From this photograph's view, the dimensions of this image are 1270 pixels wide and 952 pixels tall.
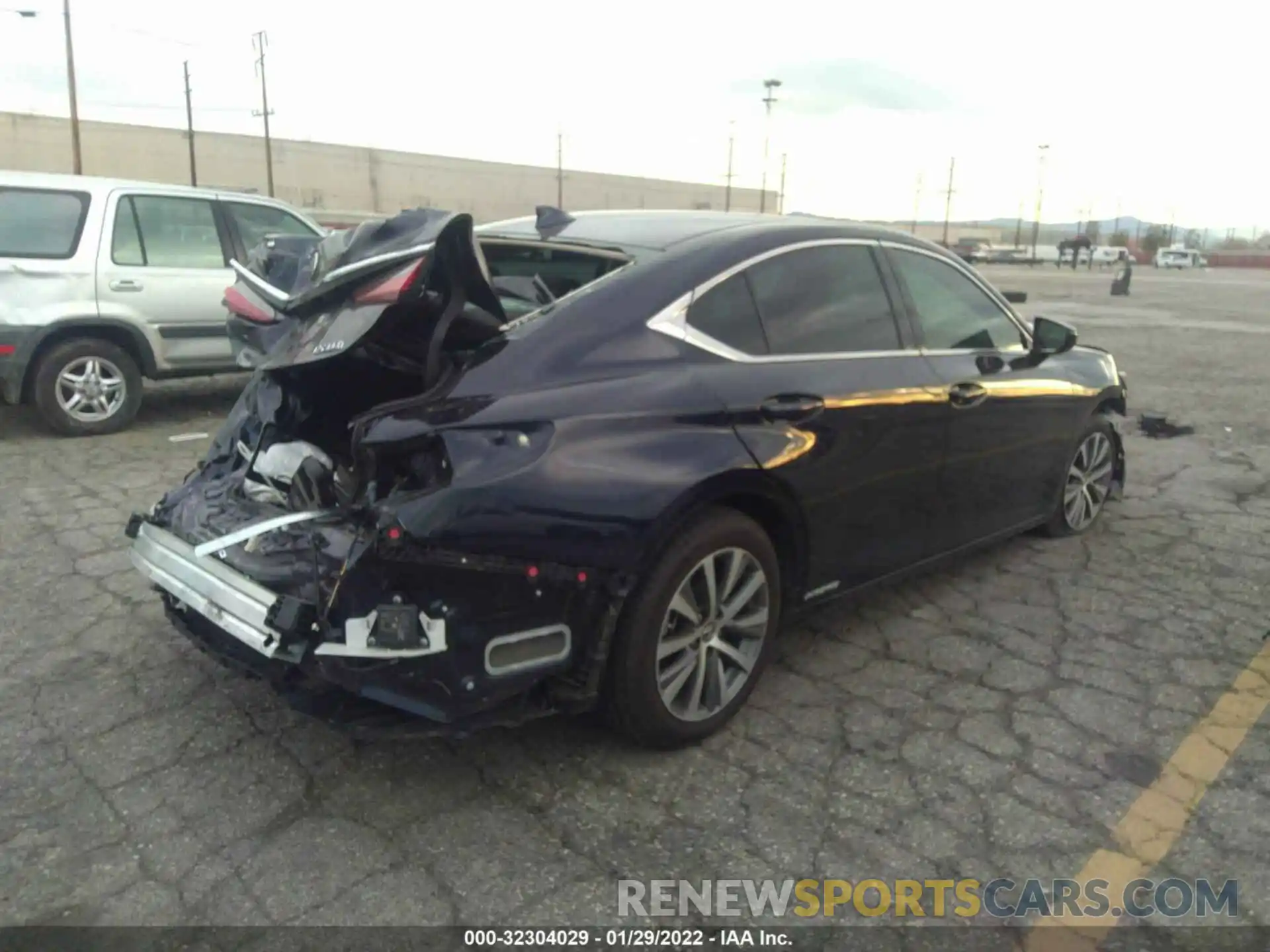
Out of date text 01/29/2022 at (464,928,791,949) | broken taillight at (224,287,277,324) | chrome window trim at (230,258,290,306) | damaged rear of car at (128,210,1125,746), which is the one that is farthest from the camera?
broken taillight at (224,287,277,324)

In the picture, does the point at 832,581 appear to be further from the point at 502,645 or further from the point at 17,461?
the point at 17,461

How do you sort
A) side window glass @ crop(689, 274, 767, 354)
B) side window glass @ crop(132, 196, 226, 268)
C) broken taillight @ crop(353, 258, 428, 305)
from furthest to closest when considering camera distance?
1. side window glass @ crop(132, 196, 226, 268)
2. side window glass @ crop(689, 274, 767, 354)
3. broken taillight @ crop(353, 258, 428, 305)

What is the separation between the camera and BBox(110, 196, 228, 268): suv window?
23.4 feet

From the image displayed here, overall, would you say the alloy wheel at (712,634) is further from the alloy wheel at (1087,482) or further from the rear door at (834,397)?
the alloy wheel at (1087,482)

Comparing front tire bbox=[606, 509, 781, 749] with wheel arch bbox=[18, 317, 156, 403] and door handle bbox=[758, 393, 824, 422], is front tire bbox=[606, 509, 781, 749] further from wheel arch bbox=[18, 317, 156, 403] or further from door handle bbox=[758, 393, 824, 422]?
wheel arch bbox=[18, 317, 156, 403]

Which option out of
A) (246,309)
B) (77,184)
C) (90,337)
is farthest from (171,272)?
(246,309)

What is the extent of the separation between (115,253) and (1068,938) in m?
7.23

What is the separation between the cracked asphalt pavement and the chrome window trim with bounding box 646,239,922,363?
119 centimetres

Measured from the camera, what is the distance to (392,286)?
2.82m

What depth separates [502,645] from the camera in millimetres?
2604

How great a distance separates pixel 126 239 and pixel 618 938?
6.69 metres

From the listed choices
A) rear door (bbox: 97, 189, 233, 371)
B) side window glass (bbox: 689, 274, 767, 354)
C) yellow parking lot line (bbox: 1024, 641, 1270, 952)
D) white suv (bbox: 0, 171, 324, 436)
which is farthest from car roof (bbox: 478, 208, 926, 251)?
rear door (bbox: 97, 189, 233, 371)

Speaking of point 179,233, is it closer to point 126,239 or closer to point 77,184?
point 126,239

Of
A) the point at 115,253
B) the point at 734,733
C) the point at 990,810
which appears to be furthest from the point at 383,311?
the point at 115,253
